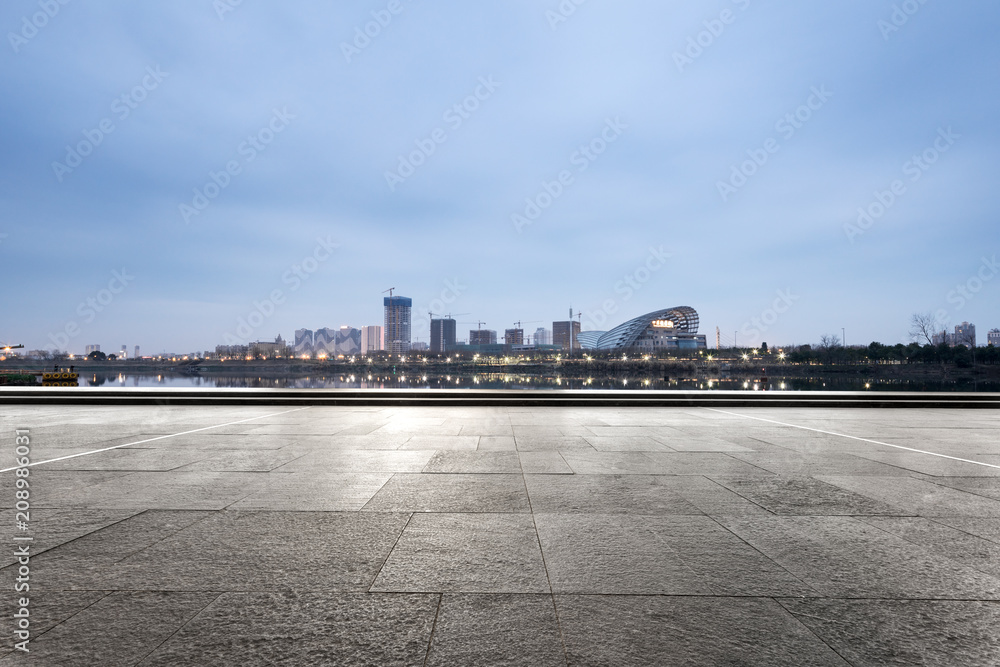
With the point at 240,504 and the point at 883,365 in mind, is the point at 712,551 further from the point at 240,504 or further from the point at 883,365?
the point at 883,365

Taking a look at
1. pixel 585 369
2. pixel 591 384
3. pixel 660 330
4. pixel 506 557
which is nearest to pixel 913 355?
pixel 585 369

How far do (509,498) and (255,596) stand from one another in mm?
3015

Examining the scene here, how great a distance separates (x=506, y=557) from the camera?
3926mm

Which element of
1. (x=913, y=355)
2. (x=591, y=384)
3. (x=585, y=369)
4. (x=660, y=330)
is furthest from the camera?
(x=660, y=330)

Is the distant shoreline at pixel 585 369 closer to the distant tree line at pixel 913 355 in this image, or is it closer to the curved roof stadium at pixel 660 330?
the distant tree line at pixel 913 355

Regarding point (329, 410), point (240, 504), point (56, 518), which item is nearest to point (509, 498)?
point (240, 504)

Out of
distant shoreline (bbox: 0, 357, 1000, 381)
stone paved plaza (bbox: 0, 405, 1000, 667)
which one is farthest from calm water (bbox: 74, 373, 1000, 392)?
distant shoreline (bbox: 0, 357, 1000, 381)

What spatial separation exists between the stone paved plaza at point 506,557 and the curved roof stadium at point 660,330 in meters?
175

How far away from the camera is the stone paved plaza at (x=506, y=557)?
271 centimetres

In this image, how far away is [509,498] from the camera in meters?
5.67

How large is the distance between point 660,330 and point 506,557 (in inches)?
7583

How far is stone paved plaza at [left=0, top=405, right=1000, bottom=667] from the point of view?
271 centimetres

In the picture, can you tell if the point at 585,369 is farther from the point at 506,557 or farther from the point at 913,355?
the point at 506,557

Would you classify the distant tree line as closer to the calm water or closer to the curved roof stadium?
the calm water
